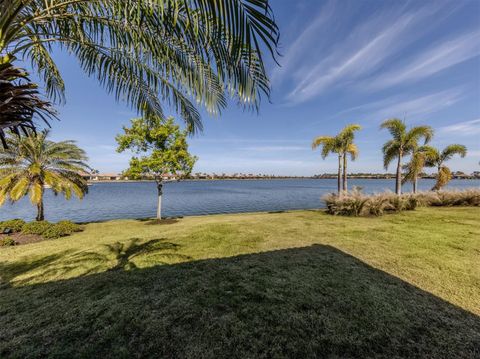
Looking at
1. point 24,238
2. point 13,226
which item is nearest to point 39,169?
point 13,226

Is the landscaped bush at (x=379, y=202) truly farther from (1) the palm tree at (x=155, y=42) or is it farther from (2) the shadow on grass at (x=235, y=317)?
(1) the palm tree at (x=155, y=42)

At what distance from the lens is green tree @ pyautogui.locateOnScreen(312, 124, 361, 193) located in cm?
1711

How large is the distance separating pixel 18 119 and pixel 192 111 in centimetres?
298

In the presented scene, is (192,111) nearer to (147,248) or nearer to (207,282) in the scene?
(207,282)

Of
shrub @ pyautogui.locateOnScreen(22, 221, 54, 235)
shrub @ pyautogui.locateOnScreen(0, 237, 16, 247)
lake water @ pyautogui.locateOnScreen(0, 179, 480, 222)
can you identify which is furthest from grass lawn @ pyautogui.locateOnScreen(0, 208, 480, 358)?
lake water @ pyautogui.locateOnScreen(0, 179, 480, 222)

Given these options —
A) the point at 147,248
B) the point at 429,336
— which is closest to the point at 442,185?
the point at 429,336

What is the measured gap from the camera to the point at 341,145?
690 inches

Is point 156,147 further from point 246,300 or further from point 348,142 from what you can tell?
point 348,142

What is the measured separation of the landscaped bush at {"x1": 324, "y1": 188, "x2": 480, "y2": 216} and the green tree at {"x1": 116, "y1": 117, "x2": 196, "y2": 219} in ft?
28.9

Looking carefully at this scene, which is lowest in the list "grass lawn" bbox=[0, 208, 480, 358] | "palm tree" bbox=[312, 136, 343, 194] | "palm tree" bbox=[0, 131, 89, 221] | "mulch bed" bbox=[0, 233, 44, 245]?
"mulch bed" bbox=[0, 233, 44, 245]

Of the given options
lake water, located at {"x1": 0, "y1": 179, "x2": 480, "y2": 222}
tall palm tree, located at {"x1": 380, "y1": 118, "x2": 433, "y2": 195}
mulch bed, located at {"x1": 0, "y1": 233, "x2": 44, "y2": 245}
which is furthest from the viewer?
lake water, located at {"x1": 0, "y1": 179, "x2": 480, "y2": 222}

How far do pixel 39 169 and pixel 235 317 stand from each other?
1223cm

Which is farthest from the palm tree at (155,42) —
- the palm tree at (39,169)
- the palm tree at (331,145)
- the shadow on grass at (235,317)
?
the palm tree at (331,145)

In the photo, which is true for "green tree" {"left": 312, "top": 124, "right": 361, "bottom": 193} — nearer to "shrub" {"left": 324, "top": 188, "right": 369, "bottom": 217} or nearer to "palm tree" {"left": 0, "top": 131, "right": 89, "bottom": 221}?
"shrub" {"left": 324, "top": 188, "right": 369, "bottom": 217}
